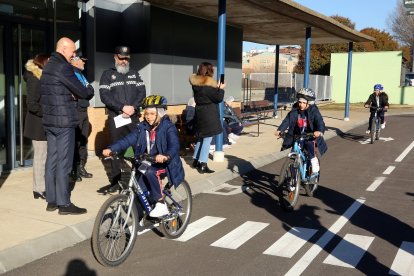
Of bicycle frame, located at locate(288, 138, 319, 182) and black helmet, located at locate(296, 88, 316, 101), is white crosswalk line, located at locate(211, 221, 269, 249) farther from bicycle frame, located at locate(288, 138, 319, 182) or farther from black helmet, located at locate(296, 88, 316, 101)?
black helmet, located at locate(296, 88, 316, 101)

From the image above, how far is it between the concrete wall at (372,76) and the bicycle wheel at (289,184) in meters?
30.3

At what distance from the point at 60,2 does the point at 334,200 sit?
6.21 meters

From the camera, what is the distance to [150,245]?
5133mm

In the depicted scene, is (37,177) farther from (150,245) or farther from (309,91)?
(309,91)

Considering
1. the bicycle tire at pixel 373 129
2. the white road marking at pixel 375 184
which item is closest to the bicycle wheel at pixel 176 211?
the white road marking at pixel 375 184

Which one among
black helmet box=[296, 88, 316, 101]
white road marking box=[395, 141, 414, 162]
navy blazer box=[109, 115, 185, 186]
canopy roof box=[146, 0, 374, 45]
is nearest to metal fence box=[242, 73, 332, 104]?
canopy roof box=[146, 0, 374, 45]

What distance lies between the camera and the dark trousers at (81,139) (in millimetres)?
7517

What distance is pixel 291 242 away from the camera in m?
5.26

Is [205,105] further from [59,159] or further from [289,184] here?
[59,159]

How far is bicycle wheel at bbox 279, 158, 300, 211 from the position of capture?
253 inches

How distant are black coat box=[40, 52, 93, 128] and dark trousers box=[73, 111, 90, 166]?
1974 millimetres

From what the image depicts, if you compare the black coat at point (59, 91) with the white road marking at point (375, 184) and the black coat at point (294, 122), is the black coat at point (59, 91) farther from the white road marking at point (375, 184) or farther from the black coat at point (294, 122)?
the white road marking at point (375, 184)

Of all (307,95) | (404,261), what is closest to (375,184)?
(307,95)

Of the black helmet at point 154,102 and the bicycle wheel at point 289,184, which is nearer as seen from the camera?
the black helmet at point 154,102
